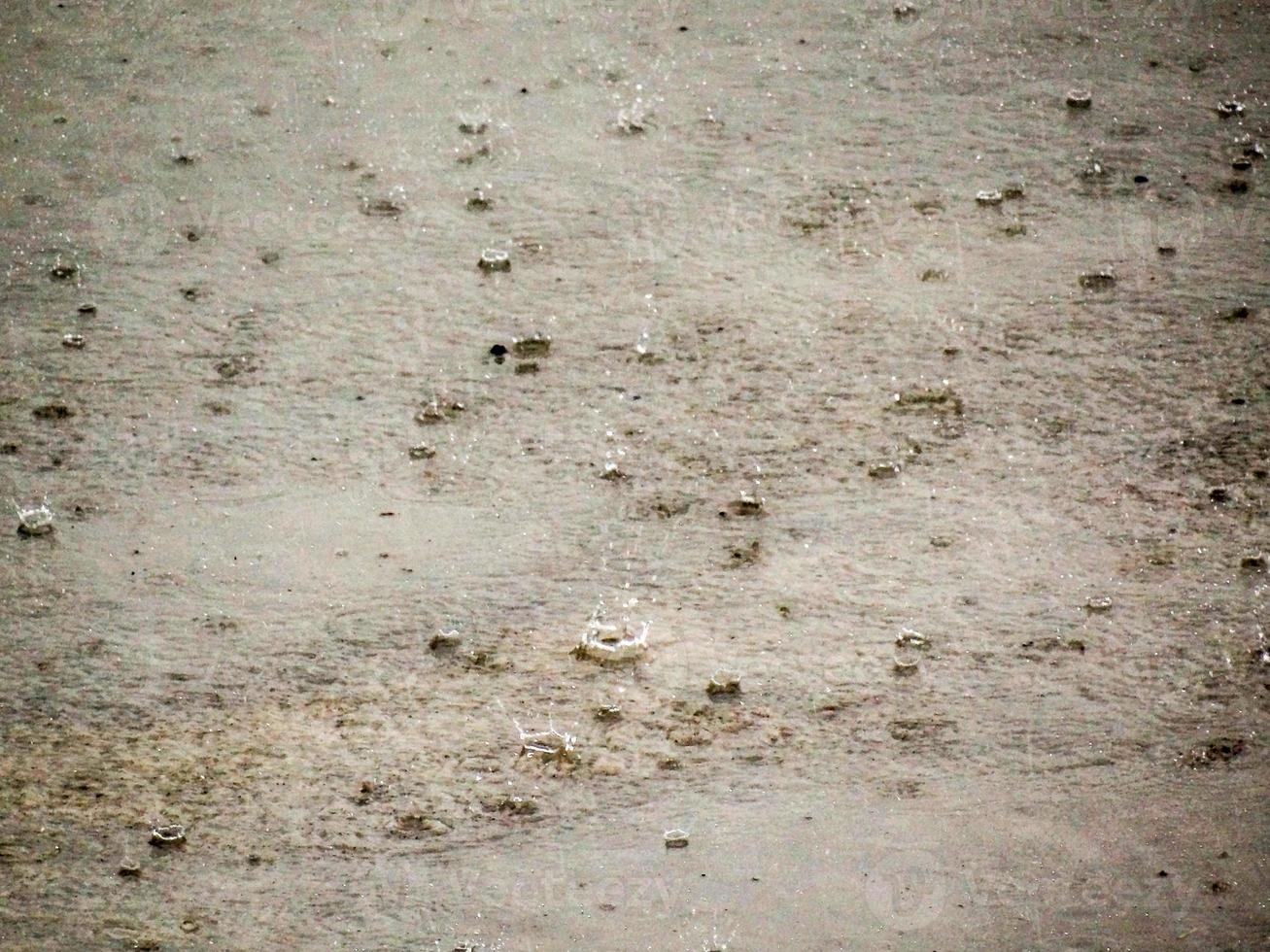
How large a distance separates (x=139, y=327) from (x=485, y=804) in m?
1.43

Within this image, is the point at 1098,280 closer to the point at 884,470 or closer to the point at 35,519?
the point at 884,470

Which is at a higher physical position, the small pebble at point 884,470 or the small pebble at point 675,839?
the small pebble at point 884,470

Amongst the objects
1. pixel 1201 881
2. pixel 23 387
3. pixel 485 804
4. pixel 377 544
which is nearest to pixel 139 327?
pixel 23 387

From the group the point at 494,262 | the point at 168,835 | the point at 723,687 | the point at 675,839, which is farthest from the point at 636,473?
the point at 168,835

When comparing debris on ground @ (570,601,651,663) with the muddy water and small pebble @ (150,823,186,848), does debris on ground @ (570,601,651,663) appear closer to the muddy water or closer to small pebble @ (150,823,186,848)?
the muddy water

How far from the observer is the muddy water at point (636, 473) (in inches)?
83.9

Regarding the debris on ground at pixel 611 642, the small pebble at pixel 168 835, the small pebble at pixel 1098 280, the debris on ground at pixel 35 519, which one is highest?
the small pebble at pixel 1098 280

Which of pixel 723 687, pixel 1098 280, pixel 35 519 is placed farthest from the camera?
pixel 1098 280

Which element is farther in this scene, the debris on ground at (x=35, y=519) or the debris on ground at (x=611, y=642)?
the debris on ground at (x=35, y=519)

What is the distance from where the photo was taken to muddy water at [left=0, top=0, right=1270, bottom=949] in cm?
213

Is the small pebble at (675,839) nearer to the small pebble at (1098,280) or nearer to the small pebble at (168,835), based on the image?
the small pebble at (168,835)

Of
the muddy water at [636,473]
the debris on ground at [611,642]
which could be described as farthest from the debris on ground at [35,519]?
the debris on ground at [611,642]

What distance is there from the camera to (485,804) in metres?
2.20

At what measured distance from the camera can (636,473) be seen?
2.73 m
